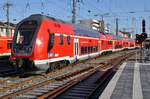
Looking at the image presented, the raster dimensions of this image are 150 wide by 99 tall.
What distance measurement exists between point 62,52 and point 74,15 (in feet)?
54.9

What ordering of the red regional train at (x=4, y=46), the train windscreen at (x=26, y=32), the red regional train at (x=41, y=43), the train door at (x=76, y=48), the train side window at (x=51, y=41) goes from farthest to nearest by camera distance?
the red regional train at (x=4, y=46) < the train door at (x=76, y=48) < the train side window at (x=51, y=41) < the train windscreen at (x=26, y=32) < the red regional train at (x=41, y=43)

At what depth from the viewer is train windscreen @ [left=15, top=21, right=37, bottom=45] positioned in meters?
18.6

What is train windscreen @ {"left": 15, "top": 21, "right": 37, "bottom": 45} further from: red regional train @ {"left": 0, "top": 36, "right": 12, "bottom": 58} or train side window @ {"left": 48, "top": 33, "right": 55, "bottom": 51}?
red regional train @ {"left": 0, "top": 36, "right": 12, "bottom": 58}

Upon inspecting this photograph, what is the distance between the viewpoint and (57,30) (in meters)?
21.4


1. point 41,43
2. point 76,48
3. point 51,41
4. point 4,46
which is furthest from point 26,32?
point 4,46

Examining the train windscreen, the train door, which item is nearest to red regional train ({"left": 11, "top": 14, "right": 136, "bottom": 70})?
the train windscreen

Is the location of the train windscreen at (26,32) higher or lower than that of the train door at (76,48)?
higher

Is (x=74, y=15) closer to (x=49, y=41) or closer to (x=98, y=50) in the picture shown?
(x=98, y=50)

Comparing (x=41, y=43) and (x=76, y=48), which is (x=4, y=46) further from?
(x=41, y=43)

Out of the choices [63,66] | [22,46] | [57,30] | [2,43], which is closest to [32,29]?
[22,46]

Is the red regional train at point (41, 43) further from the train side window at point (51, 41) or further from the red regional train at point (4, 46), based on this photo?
the red regional train at point (4, 46)

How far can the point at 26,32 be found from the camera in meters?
19.0

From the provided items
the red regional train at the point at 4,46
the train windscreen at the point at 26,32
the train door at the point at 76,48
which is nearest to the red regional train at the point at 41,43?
the train windscreen at the point at 26,32

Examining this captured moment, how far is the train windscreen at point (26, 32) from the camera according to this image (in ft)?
61.1
